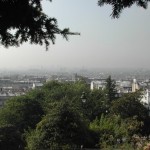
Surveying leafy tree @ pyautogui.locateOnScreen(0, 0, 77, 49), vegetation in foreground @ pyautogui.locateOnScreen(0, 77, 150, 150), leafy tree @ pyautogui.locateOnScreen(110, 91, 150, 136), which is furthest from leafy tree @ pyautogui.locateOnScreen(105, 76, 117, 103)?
leafy tree @ pyautogui.locateOnScreen(0, 0, 77, 49)

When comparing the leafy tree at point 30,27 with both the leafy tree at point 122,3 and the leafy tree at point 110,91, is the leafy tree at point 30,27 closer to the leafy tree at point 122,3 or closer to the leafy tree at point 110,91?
the leafy tree at point 122,3

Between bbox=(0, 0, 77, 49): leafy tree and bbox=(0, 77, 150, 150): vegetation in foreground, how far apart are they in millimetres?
9287

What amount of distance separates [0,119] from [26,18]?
3582 cm

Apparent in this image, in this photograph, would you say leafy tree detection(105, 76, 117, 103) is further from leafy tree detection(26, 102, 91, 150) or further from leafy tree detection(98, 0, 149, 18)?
leafy tree detection(98, 0, 149, 18)

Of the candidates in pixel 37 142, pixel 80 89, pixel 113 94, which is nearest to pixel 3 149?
pixel 37 142

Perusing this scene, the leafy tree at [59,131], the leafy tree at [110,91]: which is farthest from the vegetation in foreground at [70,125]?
the leafy tree at [110,91]

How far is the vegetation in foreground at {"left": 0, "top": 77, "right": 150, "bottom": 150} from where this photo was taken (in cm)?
1997

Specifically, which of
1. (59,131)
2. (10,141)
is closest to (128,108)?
(10,141)

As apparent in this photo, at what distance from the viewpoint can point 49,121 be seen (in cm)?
2100

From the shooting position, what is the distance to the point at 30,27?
3.99m

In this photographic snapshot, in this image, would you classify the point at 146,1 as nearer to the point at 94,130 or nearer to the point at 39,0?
the point at 39,0

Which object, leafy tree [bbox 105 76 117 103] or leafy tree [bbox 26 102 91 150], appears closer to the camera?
leafy tree [bbox 26 102 91 150]

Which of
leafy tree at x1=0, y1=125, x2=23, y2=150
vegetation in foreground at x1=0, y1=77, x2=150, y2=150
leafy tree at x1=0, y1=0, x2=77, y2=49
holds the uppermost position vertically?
leafy tree at x1=0, y1=0, x2=77, y2=49

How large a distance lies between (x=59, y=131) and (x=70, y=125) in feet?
1.98
